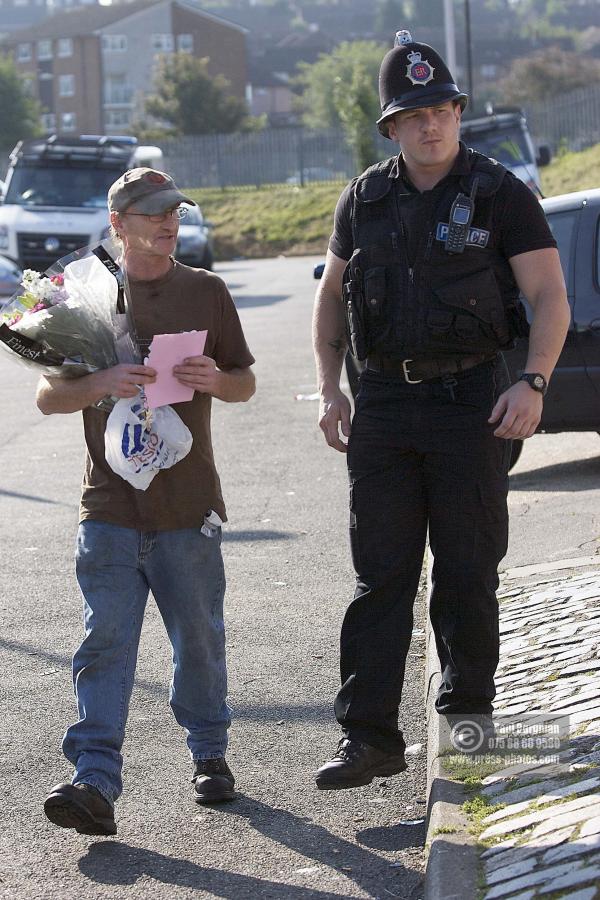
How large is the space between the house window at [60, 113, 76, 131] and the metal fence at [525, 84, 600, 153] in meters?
72.0

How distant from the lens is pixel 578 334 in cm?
916

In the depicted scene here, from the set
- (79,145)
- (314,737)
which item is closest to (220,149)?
(79,145)

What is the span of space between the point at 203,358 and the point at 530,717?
164cm

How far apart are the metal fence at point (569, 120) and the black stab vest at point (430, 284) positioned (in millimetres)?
46271

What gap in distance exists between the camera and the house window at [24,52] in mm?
Answer: 123875

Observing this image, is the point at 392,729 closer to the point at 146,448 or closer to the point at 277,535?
the point at 146,448

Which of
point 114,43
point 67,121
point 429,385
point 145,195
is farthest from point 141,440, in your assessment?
point 114,43

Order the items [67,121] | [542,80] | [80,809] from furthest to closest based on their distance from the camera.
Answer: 1. [67,121]
2. [542,80]
3. [80,809]

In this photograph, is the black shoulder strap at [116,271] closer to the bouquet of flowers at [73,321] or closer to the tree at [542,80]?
the bouquet of flowers at [73,321]

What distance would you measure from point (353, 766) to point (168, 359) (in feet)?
4.53

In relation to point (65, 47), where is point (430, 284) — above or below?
below

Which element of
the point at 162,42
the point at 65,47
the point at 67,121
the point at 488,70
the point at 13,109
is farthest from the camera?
the point at 488,70

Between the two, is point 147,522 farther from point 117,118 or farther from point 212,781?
point 117,118

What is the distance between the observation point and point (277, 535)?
8.52 metres
